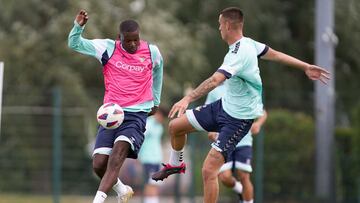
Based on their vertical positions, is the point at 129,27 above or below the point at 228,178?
above

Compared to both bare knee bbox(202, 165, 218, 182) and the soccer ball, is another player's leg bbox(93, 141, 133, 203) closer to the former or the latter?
the soccer ball

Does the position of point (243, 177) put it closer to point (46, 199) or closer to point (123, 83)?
point (123, 83)

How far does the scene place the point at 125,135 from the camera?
11.9 meters

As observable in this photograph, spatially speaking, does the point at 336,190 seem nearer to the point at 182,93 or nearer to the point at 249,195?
the point at 182,93

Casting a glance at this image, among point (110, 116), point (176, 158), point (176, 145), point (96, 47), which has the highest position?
point (96, 47)

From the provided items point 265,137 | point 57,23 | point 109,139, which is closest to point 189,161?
point 265,137

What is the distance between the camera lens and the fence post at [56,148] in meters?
21.8

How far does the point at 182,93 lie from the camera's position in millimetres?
26000

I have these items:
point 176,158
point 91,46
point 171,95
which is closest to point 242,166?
point 176,158

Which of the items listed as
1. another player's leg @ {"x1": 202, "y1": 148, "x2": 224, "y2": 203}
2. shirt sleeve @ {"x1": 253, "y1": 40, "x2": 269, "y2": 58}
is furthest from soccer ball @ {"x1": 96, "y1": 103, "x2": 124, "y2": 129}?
shirt sleeve @ {"x1": 253, "y1": 40, "x2": 269, "y2": 58}

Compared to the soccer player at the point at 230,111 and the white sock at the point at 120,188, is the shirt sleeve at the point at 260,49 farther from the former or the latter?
the white sock at the point at 120,188

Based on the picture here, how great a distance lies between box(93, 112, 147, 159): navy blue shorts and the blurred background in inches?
378

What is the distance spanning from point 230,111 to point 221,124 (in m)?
0.20

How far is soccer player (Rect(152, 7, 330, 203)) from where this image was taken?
1210 cm
